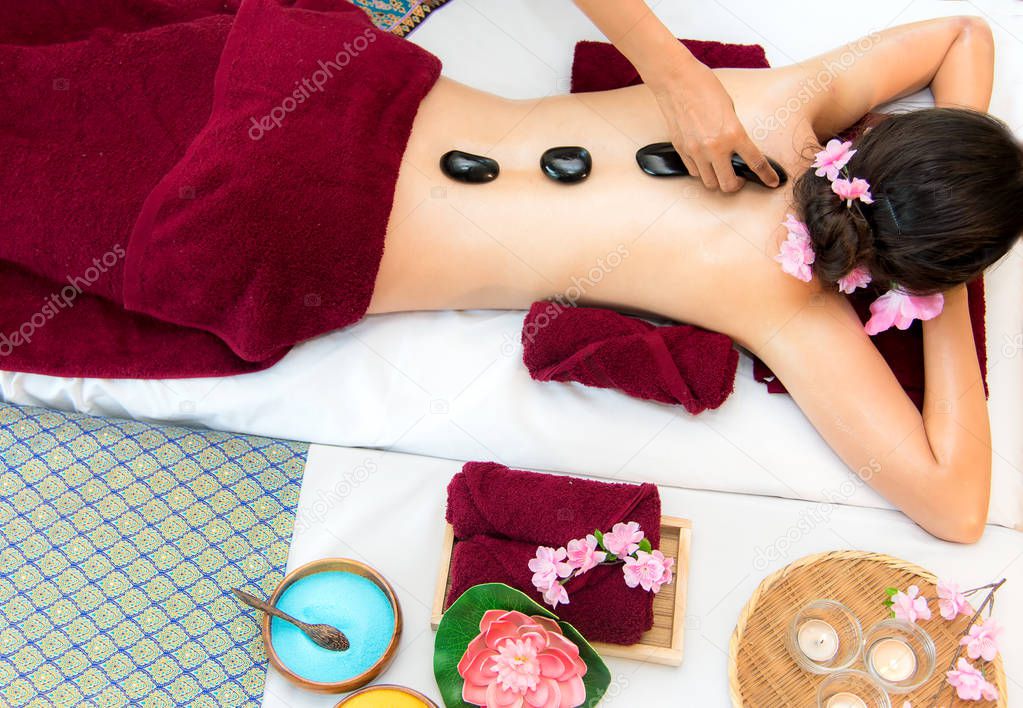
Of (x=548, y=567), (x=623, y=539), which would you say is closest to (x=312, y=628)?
(x=548, y=567)

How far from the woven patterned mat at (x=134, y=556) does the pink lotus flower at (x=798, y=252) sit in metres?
0.75

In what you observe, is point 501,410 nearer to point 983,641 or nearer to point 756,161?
point 756,161

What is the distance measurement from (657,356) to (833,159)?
345mm

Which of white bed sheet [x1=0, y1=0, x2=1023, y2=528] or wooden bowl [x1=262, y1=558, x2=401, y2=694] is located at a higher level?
white bed sheet [x1=0, y1=0, x2=1023, y2=528]

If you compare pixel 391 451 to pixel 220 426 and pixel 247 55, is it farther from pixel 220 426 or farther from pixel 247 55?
pixel 247 55

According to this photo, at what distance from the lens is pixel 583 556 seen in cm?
118

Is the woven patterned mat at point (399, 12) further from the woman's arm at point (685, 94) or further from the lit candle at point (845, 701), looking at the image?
the lit candle at point (845, 701)

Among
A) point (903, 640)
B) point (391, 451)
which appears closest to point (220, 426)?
point (391, 451)

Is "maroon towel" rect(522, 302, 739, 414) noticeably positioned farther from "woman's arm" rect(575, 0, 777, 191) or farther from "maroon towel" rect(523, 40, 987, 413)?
"woman's arm" rect(575, 0, 777, 191)

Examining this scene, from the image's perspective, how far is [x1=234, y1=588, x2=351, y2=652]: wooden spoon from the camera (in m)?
1.17

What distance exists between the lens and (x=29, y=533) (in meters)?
1.29

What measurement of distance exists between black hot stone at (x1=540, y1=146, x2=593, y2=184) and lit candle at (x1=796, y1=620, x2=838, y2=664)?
684mm

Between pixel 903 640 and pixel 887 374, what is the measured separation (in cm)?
36

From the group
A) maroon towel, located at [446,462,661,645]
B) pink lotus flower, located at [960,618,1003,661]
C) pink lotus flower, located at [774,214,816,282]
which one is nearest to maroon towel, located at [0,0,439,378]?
maroon towel, located at [446,462,661,645]
